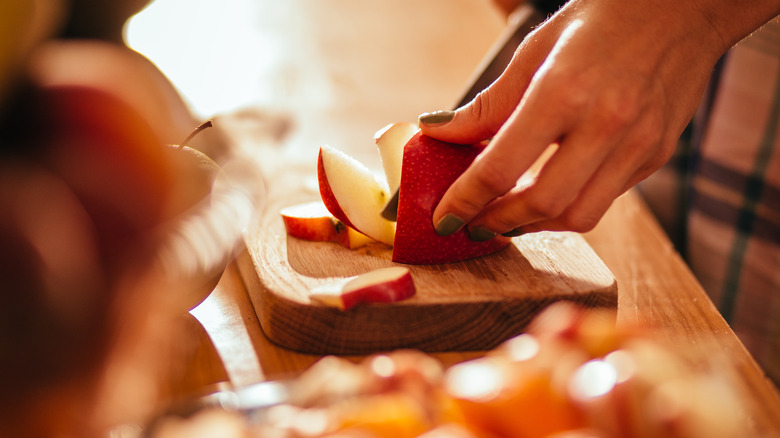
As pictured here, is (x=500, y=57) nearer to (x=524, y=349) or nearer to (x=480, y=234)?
(x=480, y=234)

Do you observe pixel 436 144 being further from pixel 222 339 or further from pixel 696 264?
pixel 696 264

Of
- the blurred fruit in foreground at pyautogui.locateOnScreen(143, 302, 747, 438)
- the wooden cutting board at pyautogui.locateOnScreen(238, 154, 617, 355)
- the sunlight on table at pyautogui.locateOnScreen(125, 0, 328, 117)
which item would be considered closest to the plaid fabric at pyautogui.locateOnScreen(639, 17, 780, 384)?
the wooden cutting board at pyautogui.locateOnScreen(238, 154, 617, 355)

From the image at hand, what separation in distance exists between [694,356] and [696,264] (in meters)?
0.93

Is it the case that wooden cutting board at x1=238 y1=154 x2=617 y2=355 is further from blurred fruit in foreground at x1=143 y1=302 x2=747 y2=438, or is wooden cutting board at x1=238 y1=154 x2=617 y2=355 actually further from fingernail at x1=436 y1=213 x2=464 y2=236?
blurred fruit in foreground at x1=143 y1=302 x2=747 y2=438

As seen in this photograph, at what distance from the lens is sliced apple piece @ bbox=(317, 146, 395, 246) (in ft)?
3.55

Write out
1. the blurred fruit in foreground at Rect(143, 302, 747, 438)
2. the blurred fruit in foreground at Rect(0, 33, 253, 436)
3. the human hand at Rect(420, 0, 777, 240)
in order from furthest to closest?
the human hand at Rect(420, 0, 777, 240) < the blurred fruit in foreground at Rect(143, 302, 747, 438) < the blurred fruit in foreground at Rect(0, 33, 253, 436)

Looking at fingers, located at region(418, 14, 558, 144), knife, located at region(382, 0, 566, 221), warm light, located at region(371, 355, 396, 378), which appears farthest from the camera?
knife, located at region(382, 0, 566, 221)

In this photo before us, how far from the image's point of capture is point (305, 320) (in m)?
0.87

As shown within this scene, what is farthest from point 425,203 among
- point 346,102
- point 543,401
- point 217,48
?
point 217,48

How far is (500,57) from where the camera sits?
1213mm

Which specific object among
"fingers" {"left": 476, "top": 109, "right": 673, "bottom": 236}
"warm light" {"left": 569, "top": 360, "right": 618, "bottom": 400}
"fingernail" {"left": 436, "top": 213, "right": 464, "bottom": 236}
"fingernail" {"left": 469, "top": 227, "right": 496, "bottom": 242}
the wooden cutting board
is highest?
"warm light" {"left": 569, "top": 360, "right": 618, "bottom": 400}

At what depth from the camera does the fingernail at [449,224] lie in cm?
95

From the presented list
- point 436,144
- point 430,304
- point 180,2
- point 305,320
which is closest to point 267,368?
point 305,320

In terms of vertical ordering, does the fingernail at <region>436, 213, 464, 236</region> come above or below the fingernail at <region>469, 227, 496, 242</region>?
above
